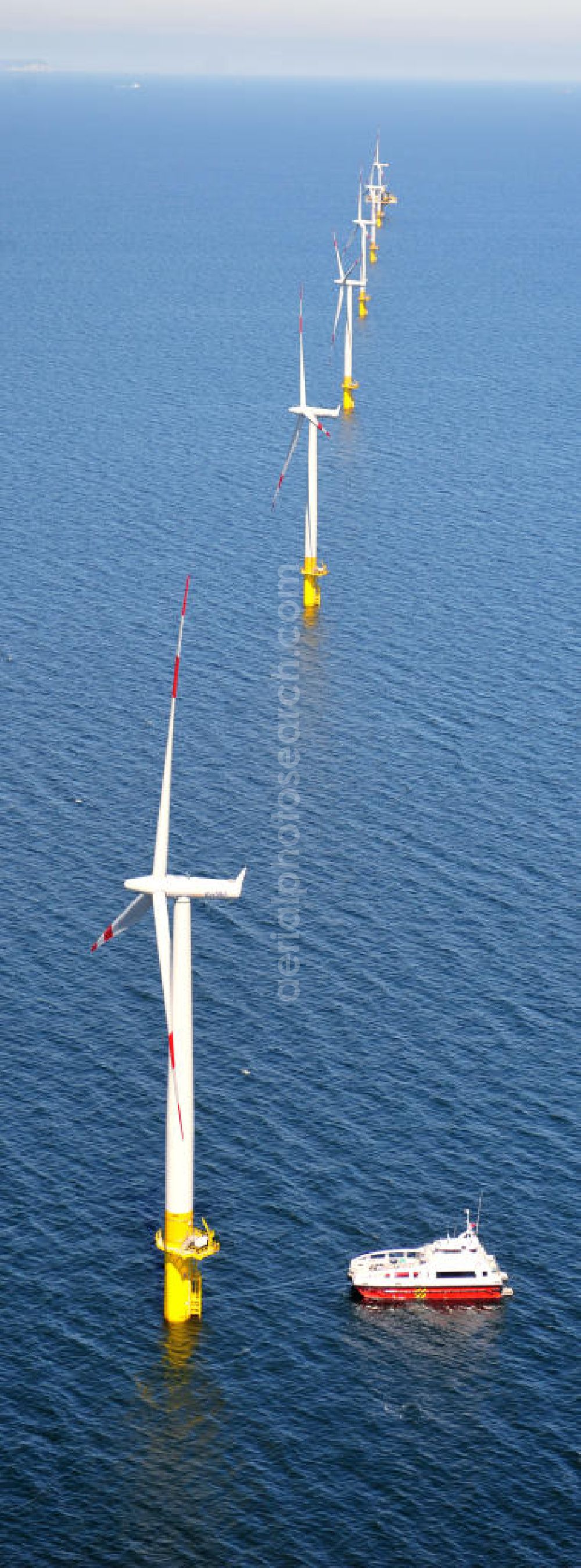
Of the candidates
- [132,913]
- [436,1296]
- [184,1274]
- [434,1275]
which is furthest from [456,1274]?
[132,913]

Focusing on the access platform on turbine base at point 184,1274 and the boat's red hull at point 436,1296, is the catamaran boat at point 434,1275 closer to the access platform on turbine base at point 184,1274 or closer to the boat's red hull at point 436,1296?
the boat's red hull at point 436,1296

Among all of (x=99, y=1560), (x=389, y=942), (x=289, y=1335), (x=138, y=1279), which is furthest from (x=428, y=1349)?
(x=389, y=942)

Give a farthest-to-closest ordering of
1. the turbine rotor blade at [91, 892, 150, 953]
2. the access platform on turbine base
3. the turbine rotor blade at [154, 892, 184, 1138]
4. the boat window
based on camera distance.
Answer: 1. the boat window
2. the access platform on turbine base
3. the turbine rotor blade at [91, 892, 150, 953]
4. the turbine rotor blade at [154, 892, 184, 1138]

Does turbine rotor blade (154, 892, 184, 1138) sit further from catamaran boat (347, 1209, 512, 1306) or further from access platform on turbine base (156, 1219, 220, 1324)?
catamaran boat (347, 1209, 512, 1306)

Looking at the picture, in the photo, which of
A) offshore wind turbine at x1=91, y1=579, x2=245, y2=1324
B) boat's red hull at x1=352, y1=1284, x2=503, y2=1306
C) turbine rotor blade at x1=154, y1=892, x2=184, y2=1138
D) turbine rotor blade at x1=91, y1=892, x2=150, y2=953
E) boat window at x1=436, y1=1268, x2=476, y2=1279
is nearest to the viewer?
turbine rotor blade at x1=154, y1=892, x2=184, y2=1138

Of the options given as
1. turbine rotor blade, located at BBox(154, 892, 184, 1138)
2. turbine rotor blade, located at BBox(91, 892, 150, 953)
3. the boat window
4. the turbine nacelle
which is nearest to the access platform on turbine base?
turbine rotor blade, located at BBox(154, 892, 184, 1138)

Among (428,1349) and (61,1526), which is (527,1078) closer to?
(428,1349)
